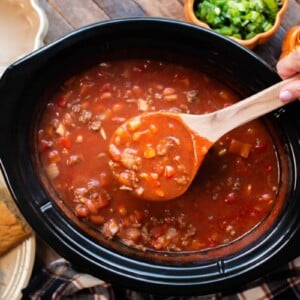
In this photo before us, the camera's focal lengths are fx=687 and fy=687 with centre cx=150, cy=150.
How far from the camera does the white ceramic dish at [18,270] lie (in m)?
2.18

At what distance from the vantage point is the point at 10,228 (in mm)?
2146

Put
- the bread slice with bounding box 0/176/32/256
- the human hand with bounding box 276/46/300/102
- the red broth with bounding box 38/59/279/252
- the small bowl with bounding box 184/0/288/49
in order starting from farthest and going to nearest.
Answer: the small bowl with bounding box 184/0/288/49
the bread slice with bounding box 0/176/32/256
the red broth with bounding box 38/59/279/252
the human hand with bounding box 276/46/300/102

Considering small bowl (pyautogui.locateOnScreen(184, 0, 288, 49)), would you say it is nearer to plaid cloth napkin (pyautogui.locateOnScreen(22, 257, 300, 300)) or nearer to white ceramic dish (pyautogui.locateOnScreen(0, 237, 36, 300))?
plaid cloth napkin (pyautogui.locateOnScreen(22, 257, 300, 300))

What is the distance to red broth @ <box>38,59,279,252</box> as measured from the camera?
6.50 feet

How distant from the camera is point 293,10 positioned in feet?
7.89

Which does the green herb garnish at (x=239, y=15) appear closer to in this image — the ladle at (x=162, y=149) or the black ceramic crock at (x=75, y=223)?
the black ceramic crock at (x=75, y=223)

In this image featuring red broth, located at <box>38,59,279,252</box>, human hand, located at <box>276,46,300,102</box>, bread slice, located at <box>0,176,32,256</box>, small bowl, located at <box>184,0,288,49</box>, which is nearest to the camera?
human hand, located at <box>276,46,300,102</box>

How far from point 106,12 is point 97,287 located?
36.4 inches

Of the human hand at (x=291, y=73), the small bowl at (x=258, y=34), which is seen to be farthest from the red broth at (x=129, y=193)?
the small bowl at (x=258, y=34)

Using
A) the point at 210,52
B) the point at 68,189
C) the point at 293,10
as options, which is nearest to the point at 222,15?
the point at 293,10

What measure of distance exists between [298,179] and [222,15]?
2.29 feet

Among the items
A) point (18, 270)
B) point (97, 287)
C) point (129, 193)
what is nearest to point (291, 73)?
point (129, 193)

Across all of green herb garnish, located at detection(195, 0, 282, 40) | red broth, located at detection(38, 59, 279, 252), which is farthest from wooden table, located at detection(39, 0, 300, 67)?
red broth, located at detection(38, 59, 279, 252)

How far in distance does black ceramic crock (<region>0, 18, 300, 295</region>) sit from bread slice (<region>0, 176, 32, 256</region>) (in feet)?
0.79
